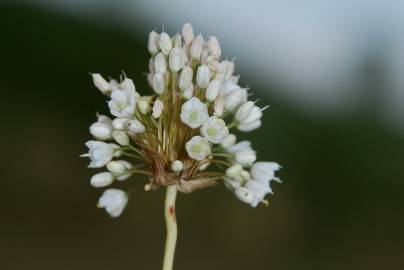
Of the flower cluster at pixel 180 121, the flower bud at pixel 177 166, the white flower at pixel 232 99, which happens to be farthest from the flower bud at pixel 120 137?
the white flower at pixel 232 99

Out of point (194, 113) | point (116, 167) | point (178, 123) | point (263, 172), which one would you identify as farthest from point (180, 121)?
point (263, 172)

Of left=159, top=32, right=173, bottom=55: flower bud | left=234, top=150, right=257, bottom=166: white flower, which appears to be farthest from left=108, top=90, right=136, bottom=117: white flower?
left=234, top=150, right=257, bottom=166: white flower

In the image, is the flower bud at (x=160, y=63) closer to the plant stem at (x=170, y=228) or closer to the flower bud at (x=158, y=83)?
the flower bud at (x=158, y=83)

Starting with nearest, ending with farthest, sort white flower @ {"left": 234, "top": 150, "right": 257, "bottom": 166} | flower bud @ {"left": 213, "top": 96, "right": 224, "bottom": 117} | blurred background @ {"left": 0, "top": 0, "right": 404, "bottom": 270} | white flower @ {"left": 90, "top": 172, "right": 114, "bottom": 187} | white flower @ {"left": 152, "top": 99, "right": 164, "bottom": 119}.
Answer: white flower @ {"left": 152, "top": 99, "right": 164, "bottom": 119}
flower bud @ {"left": 213, "top": 96, "right": 224, "bottom": 117}
white flower @ {"left": 90, "top": 172, "right": 114, "bottom": 187}
white flower @ {"left": 234, "top": 150, "right": 257, "bottom": 166}
blurred background @ {"left": 0, "top": 0, "right": 404, "bottom": 270}

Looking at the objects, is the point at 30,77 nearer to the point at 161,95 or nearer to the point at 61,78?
the point at 61,78

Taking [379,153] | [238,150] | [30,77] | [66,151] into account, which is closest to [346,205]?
[379,153]

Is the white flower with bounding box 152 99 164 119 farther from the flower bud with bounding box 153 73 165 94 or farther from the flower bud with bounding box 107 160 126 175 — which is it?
the flower bud with bounding box 107 160 126 175

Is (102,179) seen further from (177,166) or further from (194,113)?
(194,113)

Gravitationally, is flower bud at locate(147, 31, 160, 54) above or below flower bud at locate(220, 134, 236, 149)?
above
